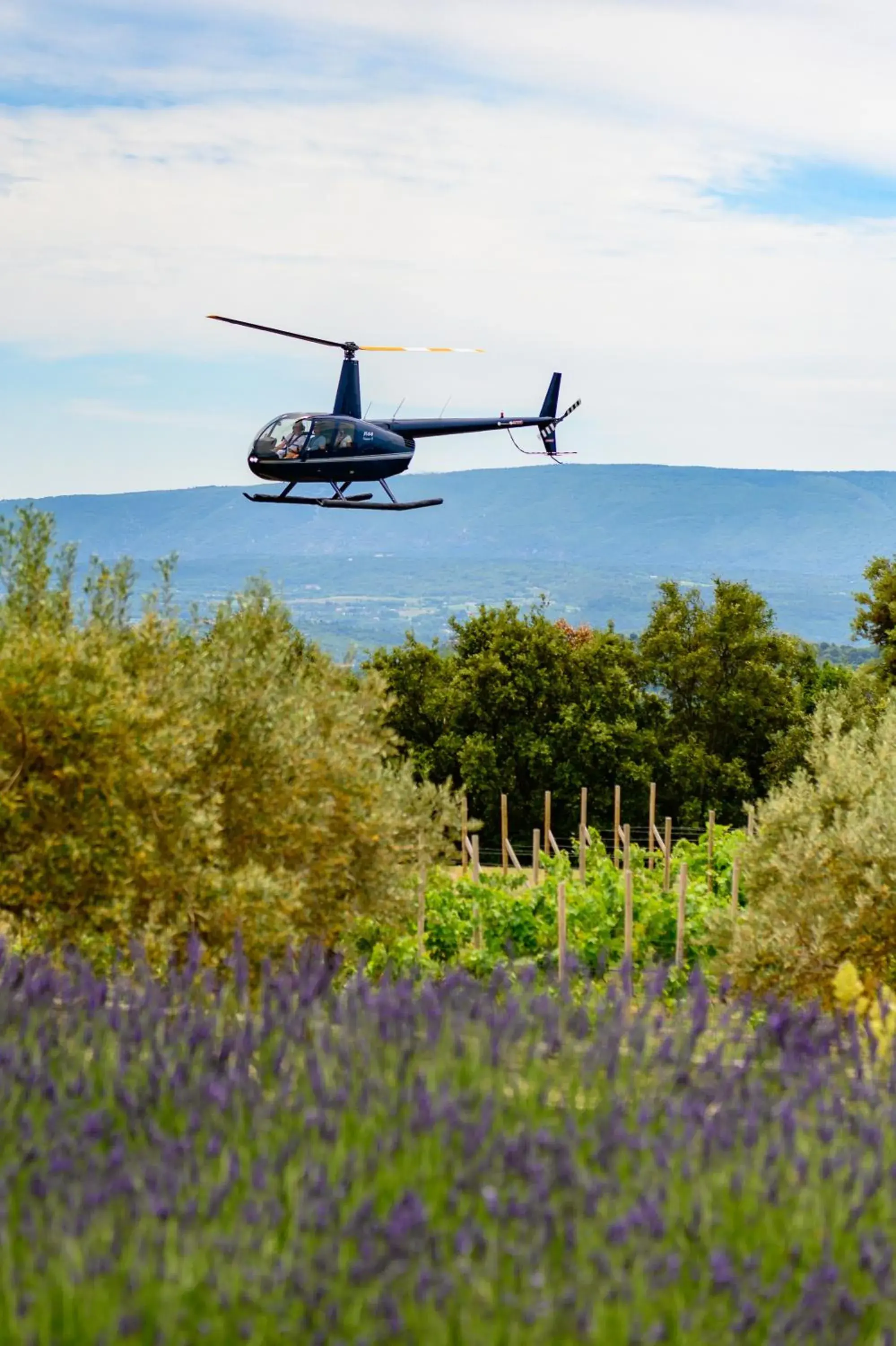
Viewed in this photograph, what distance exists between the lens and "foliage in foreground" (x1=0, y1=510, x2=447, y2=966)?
10.7 meters

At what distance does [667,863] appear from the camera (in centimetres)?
3038

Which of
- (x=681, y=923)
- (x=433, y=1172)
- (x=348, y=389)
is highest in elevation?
(x=348, y=389)

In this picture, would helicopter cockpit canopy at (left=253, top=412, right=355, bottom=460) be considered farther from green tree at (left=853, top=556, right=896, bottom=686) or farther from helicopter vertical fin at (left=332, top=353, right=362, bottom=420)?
green tree at (left=853, top=556, right=896, bottom=686)

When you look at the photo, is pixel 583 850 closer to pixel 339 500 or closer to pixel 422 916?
pixel 422 916

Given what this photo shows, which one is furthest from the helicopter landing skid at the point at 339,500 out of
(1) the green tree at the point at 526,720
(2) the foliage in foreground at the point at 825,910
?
(2) the foliage in foreground at the point at 825,910

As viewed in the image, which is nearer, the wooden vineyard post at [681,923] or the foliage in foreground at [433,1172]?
the foliage in foreground at [433,1172]

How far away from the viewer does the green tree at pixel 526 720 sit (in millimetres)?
49594

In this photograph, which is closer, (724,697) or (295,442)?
(724,697)

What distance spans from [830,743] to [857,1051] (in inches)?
377

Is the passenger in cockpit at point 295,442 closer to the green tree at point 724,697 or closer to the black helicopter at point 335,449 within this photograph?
the black helicopter at point 335,449

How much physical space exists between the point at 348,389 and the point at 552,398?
32.5 feet

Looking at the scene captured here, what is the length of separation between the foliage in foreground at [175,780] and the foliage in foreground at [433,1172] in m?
3.48

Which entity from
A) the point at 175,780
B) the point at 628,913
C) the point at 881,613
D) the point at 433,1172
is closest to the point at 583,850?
the point at 628,913

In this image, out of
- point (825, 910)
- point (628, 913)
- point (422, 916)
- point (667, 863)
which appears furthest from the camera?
point (667, 863)
